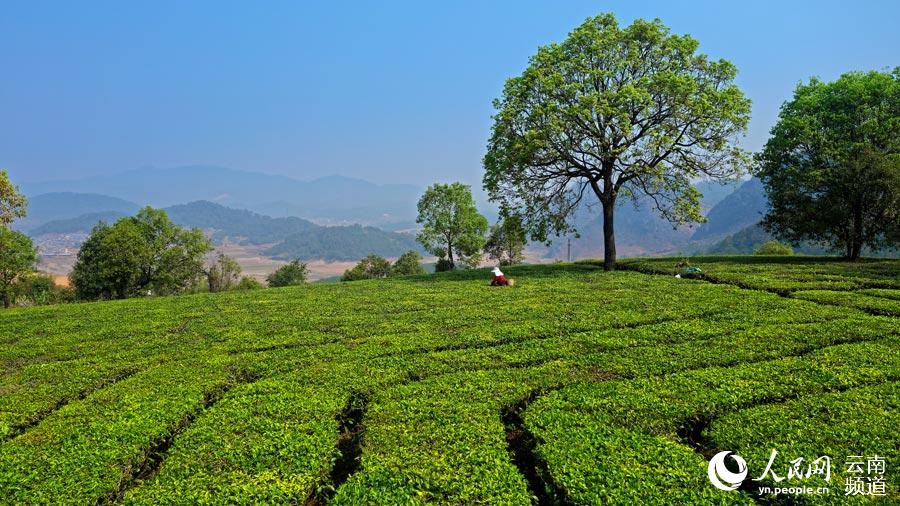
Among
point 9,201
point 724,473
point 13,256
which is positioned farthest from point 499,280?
point 13,256

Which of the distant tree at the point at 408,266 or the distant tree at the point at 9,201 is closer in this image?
the distant tree at the point at 9,201

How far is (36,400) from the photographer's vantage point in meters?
11.6

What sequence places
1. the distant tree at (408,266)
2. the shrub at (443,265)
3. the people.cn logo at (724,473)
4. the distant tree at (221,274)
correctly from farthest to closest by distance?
the distant tree at (408,266), the distant tree at (221,274), the shrub at (443,265), the people.cn logo at (724,473)

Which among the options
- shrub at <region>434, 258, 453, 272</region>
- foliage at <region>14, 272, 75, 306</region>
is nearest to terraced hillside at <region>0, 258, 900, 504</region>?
shrub at <region>434, 258, 453, 272</region>

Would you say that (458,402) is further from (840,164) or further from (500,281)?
(840,164)

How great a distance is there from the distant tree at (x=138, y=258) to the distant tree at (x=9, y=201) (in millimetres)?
17290

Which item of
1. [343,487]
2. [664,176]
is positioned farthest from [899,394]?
[664,176]

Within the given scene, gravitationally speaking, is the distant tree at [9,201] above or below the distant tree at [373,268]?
above

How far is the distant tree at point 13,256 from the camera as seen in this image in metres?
42.5

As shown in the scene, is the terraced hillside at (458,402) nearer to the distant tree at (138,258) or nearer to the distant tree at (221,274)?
the distant tree at (138,258)

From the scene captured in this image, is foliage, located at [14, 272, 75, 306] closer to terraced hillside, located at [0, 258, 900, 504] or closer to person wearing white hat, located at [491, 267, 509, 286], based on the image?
terraced hillside, located at [0, 258, 900, 504]

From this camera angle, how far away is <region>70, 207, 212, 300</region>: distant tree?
48438 millimetres

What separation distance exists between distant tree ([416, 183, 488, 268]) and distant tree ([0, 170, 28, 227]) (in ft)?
122

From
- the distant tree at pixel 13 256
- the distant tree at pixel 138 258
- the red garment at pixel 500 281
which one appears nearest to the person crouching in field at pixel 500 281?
the red garment at pixel 500 281
